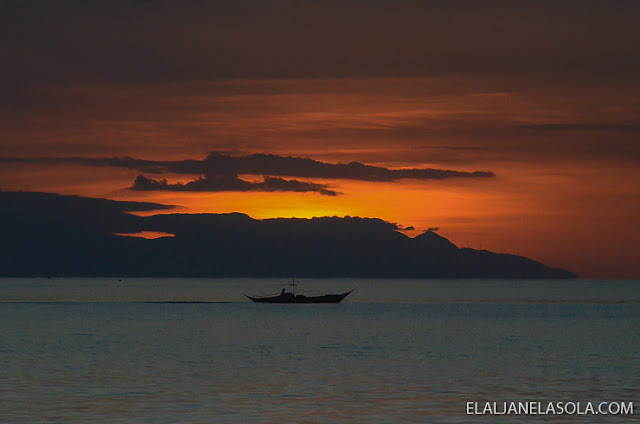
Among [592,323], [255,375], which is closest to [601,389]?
[255,375]

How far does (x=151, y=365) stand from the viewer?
71125 mm

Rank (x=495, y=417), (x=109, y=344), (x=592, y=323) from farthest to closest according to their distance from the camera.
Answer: (x=592, y=323) < (x=109, y=344) < (x=495, y=417)

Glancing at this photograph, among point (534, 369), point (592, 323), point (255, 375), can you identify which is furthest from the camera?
point (592, 323)

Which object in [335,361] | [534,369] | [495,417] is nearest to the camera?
[495,417]

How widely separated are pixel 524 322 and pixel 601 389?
304 feet

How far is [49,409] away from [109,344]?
1864 inches

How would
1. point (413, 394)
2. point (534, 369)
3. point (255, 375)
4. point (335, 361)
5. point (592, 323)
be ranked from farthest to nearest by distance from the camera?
point (592, 323) < point (335, 361) < point (534, 369) < point (255, 375) < point (413, 394)

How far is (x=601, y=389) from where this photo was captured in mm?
57312

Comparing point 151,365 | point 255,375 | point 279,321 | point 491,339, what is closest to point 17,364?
point 151,365

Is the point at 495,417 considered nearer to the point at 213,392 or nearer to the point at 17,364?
the point at 213,392

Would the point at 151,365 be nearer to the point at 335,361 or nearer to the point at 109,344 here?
the point at 335,361

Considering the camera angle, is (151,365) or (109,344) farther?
(109,344)

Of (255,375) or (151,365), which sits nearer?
(255,375)

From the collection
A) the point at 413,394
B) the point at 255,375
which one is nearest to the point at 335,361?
the point at 255,375
